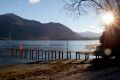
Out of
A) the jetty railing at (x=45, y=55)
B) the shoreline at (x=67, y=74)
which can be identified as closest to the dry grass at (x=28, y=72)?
the shoreline at (x=67, y=74)

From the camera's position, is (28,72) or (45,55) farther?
(45,55)

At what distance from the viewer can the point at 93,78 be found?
23453 mm

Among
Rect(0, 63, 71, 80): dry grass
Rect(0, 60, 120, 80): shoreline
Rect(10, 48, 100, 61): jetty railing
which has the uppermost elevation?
Rect(0, 60, 120, 80): shoreline

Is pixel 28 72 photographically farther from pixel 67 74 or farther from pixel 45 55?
pixel 45 55

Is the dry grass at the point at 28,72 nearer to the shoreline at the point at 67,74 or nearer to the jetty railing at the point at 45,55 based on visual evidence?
the shoreline at the point at 67,74

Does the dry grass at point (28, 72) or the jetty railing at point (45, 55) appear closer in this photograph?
the dry grass at point (28, 72)

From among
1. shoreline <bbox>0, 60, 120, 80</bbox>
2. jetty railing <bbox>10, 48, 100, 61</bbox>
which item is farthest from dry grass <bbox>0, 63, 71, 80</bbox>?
jetty railing <bbox>10, 48, 100, 61</bbox>

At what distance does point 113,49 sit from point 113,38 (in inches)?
79.7

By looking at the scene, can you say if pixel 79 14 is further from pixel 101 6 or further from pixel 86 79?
pixel 86 79

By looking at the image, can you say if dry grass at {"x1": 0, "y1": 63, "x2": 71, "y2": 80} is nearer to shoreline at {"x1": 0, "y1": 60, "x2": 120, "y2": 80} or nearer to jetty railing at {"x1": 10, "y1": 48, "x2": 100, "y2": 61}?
shoreline at {"x1": 0, "y1": 60, "x2": 120, "y2": 80}

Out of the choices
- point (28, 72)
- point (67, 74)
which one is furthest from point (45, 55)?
point (67, 74)

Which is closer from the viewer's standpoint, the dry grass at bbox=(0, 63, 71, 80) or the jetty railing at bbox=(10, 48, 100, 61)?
the dry grass at bbox=(0, 63, 71, 80)

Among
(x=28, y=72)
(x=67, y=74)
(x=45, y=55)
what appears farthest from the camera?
(x=45, y=55)

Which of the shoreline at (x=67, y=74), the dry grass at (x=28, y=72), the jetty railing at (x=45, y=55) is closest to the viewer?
the shoreline at (x=67, y=74)
